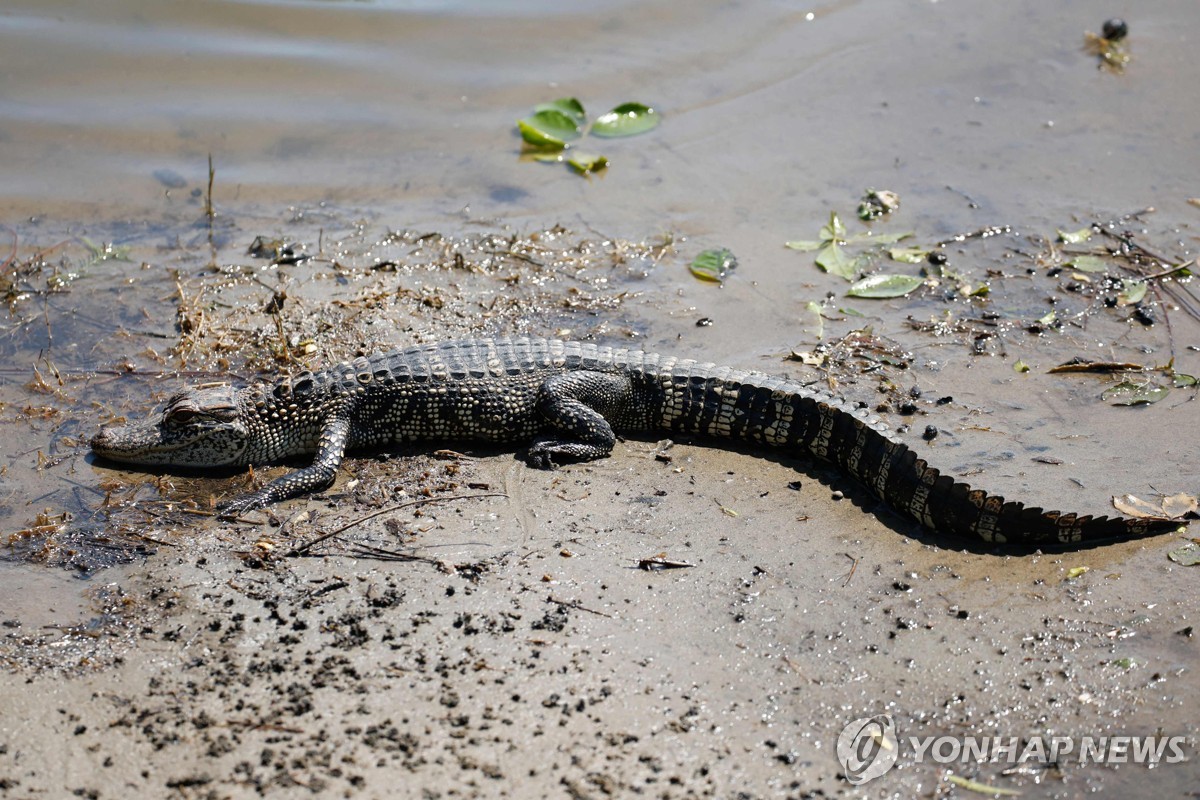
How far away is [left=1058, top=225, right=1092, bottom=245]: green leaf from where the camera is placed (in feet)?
27.3

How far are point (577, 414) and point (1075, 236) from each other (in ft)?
15.4

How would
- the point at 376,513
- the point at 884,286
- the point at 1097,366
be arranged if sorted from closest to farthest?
the point at 376,513 → the point at 1097,366 → the point at 884,286

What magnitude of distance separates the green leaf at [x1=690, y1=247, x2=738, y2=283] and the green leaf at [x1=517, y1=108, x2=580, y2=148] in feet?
7.87

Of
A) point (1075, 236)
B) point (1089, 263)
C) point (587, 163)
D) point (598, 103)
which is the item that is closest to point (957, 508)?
point (1089, 263)

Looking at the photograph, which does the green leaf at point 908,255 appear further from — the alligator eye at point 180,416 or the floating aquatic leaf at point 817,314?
the alligator eye at point 180,416

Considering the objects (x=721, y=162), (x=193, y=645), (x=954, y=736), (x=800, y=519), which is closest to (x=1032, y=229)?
(x=721, y=162)

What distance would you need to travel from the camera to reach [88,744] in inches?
163

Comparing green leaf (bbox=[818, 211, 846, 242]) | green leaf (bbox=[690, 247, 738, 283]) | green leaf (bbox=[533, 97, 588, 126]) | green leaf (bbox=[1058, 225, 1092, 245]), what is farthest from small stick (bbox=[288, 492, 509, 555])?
green leaf (bbox=[533, 97, 588, 126])

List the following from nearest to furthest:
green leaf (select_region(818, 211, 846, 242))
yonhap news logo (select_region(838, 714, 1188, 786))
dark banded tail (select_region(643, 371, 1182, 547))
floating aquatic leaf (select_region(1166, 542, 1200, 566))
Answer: yonhap news logo (select_region(838, 714, 1188, 786)) → floating aquatic leaf (select_region(1166, 542, 1200, 566)) → dark banded tail (select_region(643, 371, 1182, 547)) → green leaf (select_region(818, 211, 846, 242))

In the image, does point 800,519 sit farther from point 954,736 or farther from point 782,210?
point 782,210

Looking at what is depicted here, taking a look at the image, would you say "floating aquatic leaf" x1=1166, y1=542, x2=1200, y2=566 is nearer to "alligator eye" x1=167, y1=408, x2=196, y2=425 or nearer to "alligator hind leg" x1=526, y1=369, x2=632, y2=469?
"alligator hind leg" x1=526, y1=369, x2=632, y2=469

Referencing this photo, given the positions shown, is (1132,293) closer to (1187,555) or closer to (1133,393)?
(1133,393)

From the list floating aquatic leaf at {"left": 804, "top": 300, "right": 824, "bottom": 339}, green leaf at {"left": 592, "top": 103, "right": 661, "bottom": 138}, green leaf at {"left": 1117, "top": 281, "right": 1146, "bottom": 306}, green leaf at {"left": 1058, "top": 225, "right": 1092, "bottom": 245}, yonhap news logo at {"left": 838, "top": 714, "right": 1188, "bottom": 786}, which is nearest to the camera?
yonhap news logo at {"left": 838, "top": 714, "right": 1188, "bottom": 786}

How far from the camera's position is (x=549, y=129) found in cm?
1002
